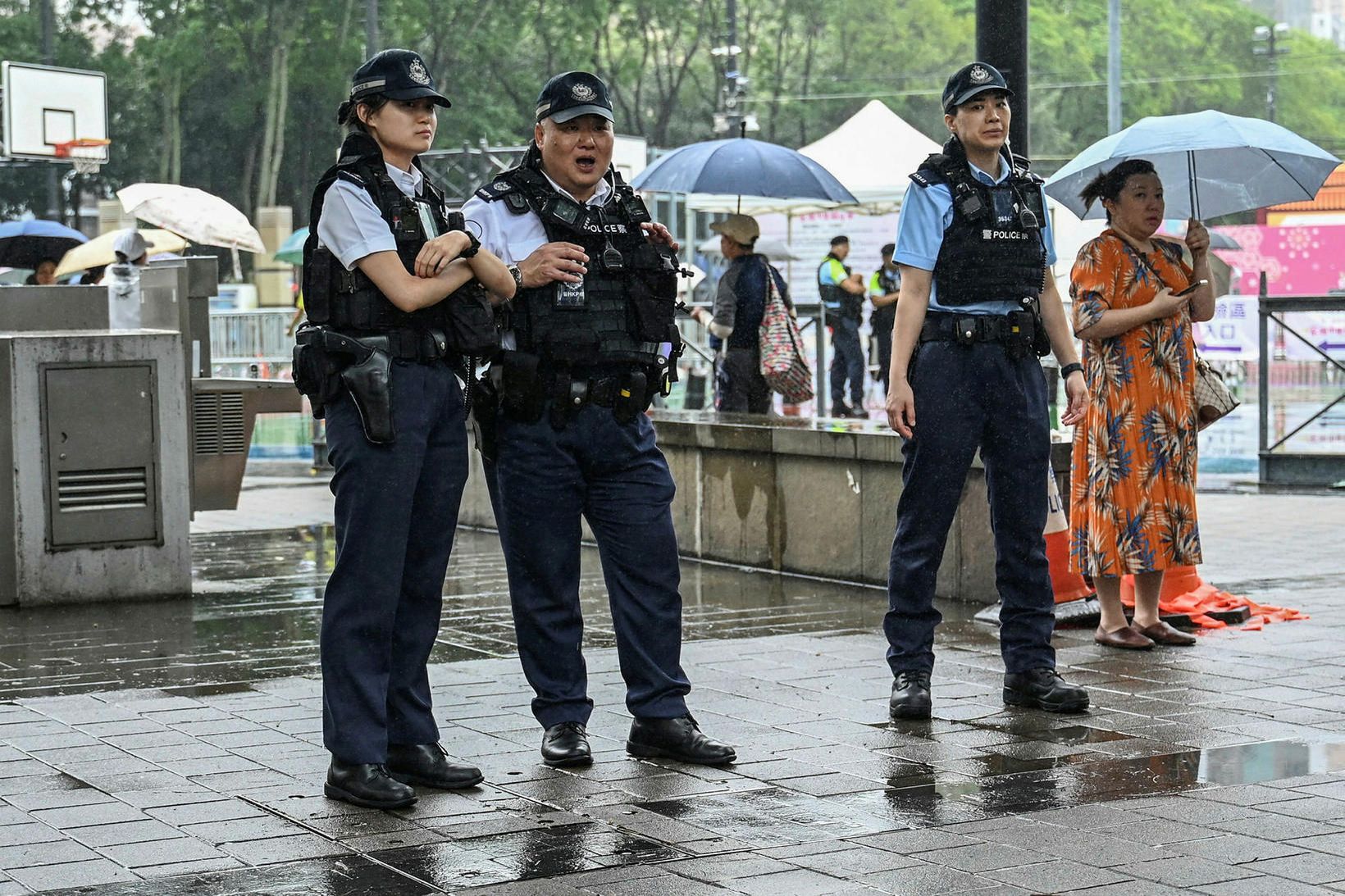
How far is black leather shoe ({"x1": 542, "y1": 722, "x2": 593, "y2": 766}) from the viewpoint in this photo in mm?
5215

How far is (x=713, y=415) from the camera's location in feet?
35.7

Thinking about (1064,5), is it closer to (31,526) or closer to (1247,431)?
(1247,431)

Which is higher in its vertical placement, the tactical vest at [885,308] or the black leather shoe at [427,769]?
the tactical vest at [885,308]

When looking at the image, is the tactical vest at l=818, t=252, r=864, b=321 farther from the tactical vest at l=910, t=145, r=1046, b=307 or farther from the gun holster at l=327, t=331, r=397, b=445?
the gun holster at l=327, t=331, r=397, b=445

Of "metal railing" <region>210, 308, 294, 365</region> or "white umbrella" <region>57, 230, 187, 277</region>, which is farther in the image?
"metal railing" <region>210, 308, 294, 365</region>

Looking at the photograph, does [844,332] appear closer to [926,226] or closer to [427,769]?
[926,226]

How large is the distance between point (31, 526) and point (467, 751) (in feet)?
13.0

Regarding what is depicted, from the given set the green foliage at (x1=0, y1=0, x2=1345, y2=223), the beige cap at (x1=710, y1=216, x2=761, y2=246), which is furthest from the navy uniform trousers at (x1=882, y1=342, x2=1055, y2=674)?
the green foliage at (x1=0, y1=0, x2=1345, y2=223)

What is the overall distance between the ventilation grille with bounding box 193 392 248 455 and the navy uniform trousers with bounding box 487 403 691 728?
563cm

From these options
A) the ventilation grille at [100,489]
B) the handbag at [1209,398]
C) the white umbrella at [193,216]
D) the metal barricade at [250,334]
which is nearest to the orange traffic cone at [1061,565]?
the handbag at [1209,398]

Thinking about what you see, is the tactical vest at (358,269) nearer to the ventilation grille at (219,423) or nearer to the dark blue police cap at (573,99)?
the dark blue police cap at (573,99)

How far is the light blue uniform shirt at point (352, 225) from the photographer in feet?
15.4

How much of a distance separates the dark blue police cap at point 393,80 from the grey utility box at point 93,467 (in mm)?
4227

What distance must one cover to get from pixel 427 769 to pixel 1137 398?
343 cm
